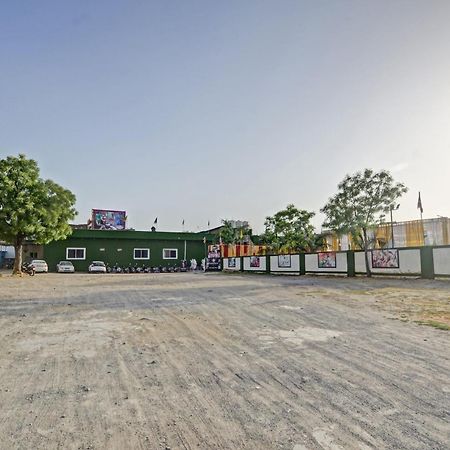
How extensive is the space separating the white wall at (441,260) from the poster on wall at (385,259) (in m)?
2.16

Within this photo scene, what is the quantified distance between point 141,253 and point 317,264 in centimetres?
2556

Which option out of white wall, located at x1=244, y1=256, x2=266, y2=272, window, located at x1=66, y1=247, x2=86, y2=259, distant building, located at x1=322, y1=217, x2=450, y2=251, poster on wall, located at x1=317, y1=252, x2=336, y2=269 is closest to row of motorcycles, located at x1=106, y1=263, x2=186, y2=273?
window, located at x1=66, y1=247, x2=86, y2=259

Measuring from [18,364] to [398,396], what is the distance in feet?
15.8

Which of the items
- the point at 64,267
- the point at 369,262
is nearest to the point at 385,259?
the point at 369,262

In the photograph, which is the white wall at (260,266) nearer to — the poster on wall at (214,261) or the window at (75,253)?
the poster on wall at (214,261)

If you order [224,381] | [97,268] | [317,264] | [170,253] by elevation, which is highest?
[170,253]

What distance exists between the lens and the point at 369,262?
68.7ft

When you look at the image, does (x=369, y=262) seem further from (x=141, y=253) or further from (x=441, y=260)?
(x=141, y=253)

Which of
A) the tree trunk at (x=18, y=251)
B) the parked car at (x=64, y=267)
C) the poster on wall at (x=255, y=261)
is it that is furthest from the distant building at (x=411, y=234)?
the parked car at (x=64, y=267)

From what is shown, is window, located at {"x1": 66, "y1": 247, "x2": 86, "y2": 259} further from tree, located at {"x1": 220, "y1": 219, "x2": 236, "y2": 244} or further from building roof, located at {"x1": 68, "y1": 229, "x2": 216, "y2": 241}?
tree, located at {"x1": 220, "y1": 219, "x2": 236, "y2": 244}

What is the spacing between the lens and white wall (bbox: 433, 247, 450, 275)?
16984 millimetres

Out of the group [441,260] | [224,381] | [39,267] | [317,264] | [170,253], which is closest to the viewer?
[224,381]

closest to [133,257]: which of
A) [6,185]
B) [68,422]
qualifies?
[6,185]

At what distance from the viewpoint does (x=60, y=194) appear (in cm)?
2577
